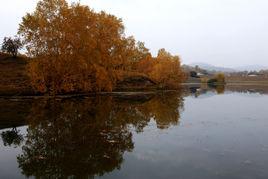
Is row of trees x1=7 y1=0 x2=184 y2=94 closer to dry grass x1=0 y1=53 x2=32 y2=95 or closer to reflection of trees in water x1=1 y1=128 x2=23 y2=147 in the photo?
dry grass x1=0 y1=53 x2=32 y2=95

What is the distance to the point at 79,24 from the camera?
6481 cm

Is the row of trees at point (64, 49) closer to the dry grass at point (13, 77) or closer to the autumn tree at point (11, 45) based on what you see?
the dry grass at point (13, 77)

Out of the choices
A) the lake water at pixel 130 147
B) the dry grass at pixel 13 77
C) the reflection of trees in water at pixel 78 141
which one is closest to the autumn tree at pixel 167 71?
the dry grass at pixel 13 77

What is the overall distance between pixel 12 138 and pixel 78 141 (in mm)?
6262

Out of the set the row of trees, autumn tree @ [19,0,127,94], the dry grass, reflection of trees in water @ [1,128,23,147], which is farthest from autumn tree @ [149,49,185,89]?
reflection of trees in water @ [1,128,23,147]

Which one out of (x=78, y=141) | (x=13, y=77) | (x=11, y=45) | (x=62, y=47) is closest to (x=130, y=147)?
(x=78, y=141)

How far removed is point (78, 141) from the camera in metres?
23.6

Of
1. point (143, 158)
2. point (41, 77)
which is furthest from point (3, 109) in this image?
point (143, 158)

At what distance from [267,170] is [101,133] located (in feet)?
46.3

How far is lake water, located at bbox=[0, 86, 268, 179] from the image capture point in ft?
55.7

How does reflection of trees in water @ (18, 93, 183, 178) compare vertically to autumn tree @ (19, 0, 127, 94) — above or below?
below

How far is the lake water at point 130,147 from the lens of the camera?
17.0m

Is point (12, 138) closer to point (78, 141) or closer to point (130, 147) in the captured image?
point (78, 141)

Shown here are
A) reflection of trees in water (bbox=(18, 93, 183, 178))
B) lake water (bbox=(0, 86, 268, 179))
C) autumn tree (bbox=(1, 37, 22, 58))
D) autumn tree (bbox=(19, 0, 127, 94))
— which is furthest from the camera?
autumn tree (bbox=(1, 37, 22, 58))
